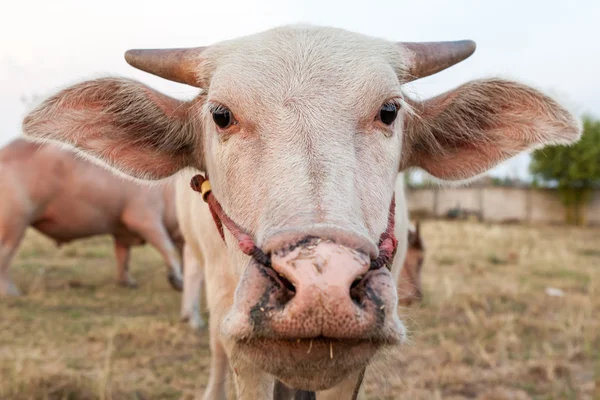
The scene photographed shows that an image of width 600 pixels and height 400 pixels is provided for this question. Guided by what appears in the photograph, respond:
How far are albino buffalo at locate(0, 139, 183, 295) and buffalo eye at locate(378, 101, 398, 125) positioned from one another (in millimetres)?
5912

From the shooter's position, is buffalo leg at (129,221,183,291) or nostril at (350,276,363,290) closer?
nostril at (350,276,363,290)

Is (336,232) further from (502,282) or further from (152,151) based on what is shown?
(502,282)

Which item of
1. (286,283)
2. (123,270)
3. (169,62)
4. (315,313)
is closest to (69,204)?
(123,270)

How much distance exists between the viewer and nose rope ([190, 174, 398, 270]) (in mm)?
1624

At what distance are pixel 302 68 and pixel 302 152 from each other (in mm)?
430

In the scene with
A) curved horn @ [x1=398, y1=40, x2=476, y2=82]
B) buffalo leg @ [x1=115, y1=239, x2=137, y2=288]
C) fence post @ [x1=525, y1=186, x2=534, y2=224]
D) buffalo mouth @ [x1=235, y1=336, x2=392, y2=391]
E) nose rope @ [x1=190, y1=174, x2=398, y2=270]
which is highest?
curved horn @ [x1=398, y1=40, x2=476, y2=82]

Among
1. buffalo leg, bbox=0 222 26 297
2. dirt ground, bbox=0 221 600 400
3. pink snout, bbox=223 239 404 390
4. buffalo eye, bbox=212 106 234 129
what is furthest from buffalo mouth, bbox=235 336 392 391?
buffalo leg, bbox=0 222 26 297

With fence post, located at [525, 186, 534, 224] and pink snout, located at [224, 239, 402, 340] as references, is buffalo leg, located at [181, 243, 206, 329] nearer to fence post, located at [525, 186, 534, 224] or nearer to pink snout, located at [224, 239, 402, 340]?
pink snout, located at [224, 239, 402, 340]

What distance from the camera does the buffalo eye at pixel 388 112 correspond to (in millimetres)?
2141

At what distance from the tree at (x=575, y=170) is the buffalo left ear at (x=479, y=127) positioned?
29.2 metres

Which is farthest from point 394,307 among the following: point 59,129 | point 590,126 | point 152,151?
point 590,126

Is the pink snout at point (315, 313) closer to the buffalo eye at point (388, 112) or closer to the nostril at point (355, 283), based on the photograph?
the nostril at point (355, 283)

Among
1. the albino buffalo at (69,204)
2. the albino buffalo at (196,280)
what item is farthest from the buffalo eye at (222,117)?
the albino buffalo at (69,204)

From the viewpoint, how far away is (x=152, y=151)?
8.86 feet
